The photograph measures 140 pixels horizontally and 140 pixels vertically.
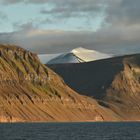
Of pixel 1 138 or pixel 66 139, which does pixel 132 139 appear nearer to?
pixel 66 139

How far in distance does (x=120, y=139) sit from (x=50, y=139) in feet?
52.9

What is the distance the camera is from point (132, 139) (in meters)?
151

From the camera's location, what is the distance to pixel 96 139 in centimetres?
15400

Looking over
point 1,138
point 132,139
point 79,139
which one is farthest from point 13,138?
point 132,139

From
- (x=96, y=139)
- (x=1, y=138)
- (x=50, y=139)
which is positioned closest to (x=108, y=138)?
(x=96, y=139)

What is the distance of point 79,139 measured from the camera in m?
153

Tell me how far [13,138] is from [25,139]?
430cm

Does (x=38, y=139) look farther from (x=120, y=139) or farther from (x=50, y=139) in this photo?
(x=120, y=139)

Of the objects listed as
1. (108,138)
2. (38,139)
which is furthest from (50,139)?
(108,138)

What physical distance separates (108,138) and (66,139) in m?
11.0

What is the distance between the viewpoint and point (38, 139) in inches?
5920

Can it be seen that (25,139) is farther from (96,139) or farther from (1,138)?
(96,139)

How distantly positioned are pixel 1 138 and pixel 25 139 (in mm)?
7455

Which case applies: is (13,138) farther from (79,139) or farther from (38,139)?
(79,139)
